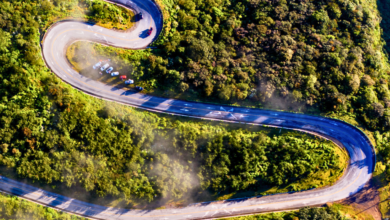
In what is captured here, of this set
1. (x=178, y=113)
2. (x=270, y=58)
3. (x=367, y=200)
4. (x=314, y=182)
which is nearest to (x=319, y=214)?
(x=314, y=182)

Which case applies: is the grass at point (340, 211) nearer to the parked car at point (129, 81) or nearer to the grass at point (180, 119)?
the grass at point (180, 119)

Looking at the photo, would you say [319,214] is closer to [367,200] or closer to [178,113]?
[367,200]

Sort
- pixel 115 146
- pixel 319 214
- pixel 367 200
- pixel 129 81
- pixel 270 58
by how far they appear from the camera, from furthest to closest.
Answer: pixel 270 58 < pixel 367 200 < pixel 129 81 < pixel 319 214 < pixel 115 146

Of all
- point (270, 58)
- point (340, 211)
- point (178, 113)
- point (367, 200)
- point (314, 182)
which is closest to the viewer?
point (340, 211)

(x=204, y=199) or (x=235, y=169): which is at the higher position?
(x=235, y=169)

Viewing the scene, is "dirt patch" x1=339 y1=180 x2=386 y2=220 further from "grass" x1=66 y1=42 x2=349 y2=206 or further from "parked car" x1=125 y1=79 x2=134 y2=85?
"parked car" x1=125 y1=79 x2=134 y2=85

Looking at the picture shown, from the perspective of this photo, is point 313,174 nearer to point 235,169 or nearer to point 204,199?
point 235,169

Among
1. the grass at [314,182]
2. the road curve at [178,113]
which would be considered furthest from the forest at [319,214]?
the grass at [314,182]

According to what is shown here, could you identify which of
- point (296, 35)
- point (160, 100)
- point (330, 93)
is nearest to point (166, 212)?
point (160, 100)

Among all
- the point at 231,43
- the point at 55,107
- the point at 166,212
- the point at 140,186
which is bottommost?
the point at 166,212
